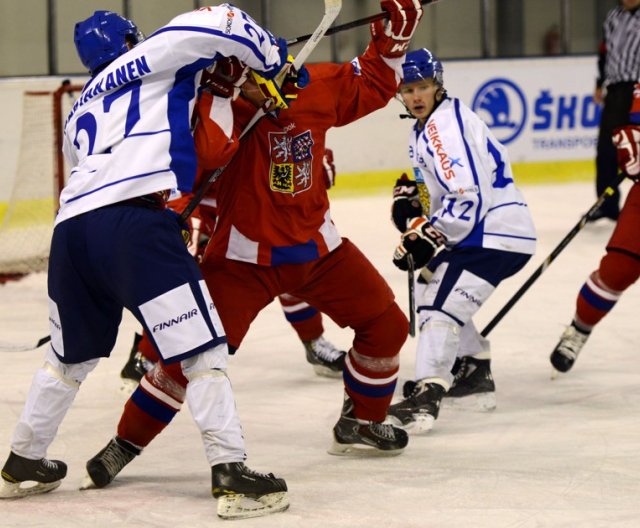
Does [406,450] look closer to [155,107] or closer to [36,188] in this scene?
[155,107]

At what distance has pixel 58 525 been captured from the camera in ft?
8.50

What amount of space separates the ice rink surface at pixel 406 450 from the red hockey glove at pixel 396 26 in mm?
979

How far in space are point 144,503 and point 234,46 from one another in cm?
97

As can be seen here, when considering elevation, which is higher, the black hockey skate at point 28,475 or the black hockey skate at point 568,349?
the black hockey skate at point 28,475

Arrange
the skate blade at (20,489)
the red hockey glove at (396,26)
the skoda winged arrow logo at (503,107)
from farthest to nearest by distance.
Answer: the skoda winged arrow logo at (503,107) < the red hockey glove at (396,26) < the skate blade at (20,489)

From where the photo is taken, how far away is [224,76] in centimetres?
268

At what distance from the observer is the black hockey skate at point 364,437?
124 inches

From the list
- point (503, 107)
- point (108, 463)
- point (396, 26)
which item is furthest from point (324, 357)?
point (503, 107)

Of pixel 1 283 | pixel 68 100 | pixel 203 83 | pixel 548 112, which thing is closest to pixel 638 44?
pixel 548 112

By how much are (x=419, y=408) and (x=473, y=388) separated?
0.36 metres

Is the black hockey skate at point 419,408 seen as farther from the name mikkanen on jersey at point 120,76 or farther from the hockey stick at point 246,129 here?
the name mikkanen on jersey at point 120,76

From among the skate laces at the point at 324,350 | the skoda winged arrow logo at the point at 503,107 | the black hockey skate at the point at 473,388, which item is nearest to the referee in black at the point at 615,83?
the skoda winged arrow logo at the point at 503,107

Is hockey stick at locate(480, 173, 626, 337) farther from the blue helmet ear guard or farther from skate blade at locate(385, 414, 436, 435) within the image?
the blue helmet ear guard

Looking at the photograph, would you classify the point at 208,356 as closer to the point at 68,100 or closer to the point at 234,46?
the point at 234,46
